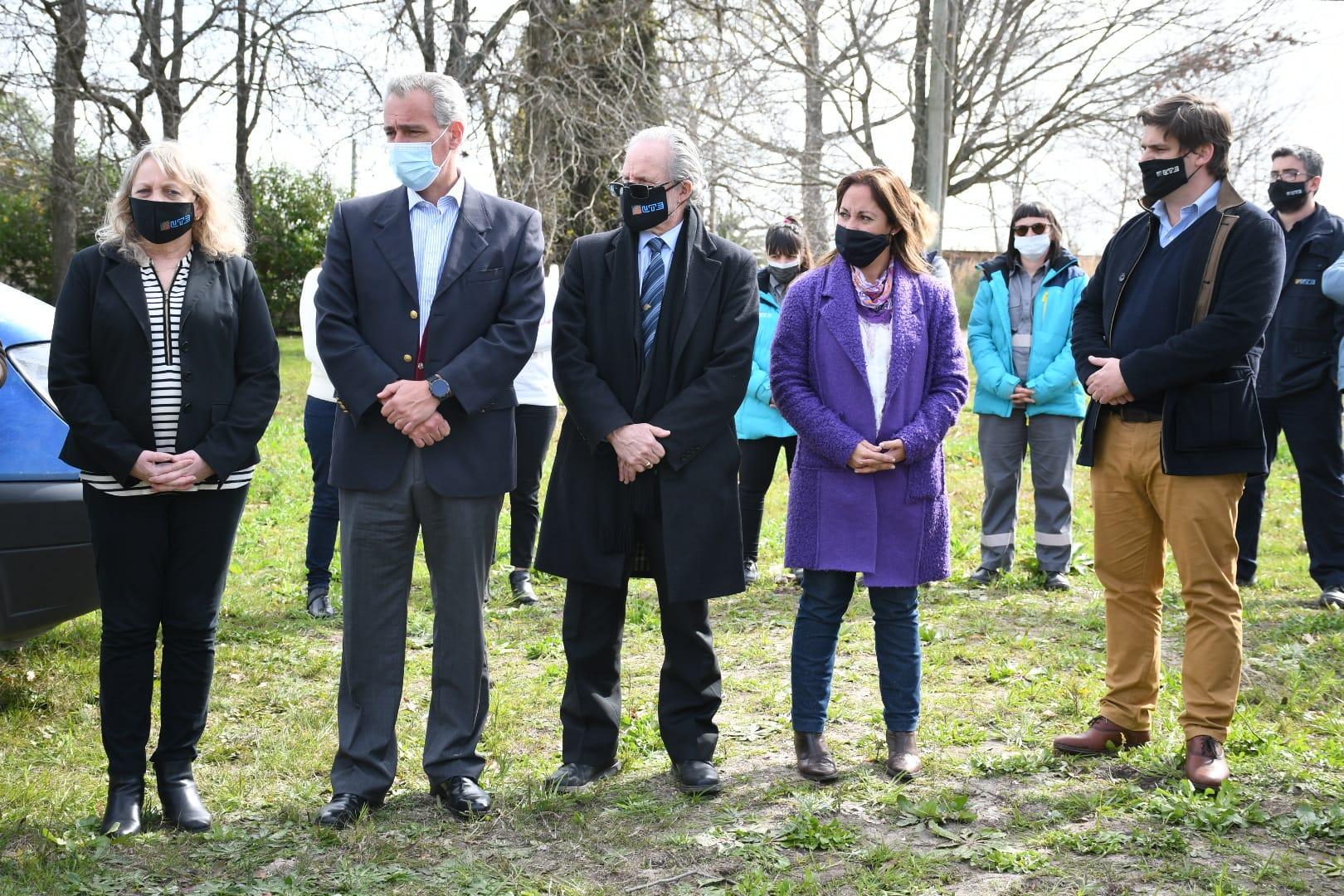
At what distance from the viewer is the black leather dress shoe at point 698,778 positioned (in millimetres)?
4227

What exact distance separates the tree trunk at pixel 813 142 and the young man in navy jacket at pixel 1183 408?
1133 centimetres

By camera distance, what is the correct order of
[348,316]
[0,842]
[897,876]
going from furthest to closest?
[348,316], [0,842], [897,876]

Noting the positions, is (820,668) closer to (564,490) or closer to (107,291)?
(564,490)

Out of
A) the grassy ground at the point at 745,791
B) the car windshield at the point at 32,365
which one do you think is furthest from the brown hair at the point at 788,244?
the car windshield at the point at 32,365

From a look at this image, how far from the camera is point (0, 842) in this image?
3.79 meters

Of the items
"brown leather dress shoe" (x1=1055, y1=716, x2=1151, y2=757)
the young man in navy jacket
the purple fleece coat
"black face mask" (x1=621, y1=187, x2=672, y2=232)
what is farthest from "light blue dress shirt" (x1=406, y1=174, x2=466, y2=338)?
"brown leather dress shoe" (x1=1055, y1=716, x2=1151, y2=757)

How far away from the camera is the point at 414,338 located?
13.3 feet

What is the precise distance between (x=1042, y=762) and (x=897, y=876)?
1.17m

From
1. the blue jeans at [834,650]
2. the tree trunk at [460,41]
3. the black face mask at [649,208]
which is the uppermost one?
the tree trunk at [460,41]

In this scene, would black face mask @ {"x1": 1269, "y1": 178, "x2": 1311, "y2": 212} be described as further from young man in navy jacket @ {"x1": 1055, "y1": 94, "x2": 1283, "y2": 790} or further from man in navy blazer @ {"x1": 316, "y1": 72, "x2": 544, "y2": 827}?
man in navy blazer @ {"x1": 316, "y1": 72, "x2": 544, "y2": 827}

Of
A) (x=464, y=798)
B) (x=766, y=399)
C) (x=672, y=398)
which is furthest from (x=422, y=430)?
(x=766, y=399)

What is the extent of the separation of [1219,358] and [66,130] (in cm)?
1560

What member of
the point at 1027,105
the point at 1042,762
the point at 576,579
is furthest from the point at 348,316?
the point at 1027,105

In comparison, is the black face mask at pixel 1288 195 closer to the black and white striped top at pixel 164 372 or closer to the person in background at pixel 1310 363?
the person in background at pixel 1310 363
